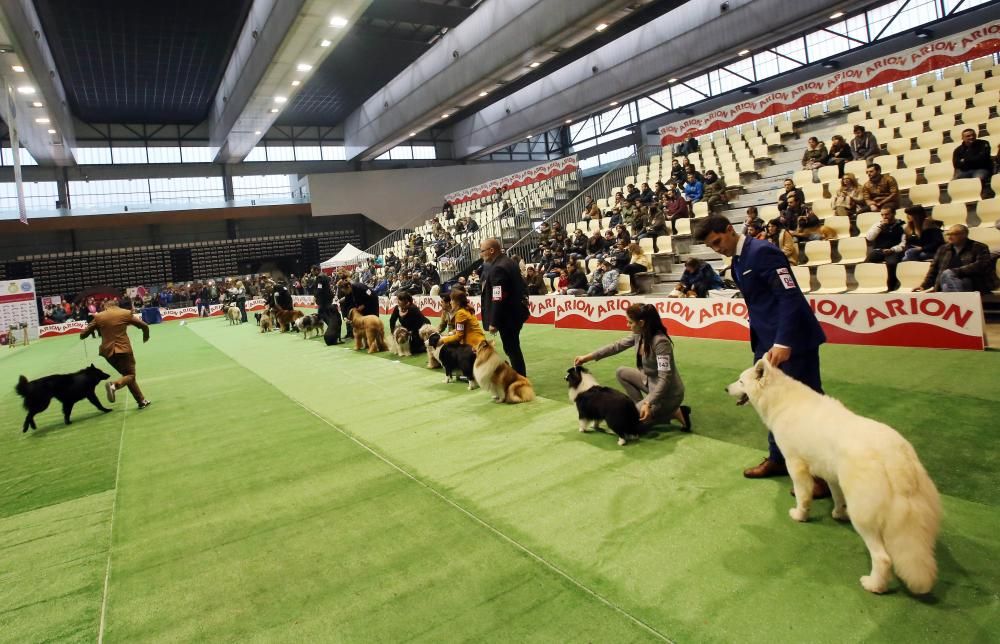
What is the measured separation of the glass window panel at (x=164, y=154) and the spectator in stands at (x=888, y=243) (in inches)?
1320

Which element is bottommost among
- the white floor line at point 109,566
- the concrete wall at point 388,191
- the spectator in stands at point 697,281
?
the white floor line at point 109,566

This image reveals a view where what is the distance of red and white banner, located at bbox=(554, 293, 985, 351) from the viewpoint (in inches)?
257

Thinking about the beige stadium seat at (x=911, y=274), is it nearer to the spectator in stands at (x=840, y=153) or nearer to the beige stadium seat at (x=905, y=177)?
the beige stadium seat at (x=905, y=177)

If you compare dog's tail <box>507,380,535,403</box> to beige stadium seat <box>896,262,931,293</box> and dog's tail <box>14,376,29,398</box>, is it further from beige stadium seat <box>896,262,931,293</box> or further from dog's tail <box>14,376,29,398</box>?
dog's tail <box>14,376,29,398</box>

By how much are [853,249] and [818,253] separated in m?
0.60

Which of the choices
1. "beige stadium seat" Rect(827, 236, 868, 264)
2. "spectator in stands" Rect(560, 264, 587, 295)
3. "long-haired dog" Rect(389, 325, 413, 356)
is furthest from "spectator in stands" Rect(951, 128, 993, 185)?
"long-haired dog" Rect(389, 325, 413, 356)

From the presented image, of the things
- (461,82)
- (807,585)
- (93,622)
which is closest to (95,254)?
(461,82)

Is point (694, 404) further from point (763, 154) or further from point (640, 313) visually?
point (763, 154)

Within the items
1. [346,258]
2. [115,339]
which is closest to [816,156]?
[115,339]

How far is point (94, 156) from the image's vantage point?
29.1 meters

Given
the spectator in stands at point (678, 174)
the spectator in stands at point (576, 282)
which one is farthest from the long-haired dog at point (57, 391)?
the spectator in stands at point (678, 174)

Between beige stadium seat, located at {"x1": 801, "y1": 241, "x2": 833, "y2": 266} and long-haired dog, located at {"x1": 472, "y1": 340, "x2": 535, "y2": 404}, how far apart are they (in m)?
6.51

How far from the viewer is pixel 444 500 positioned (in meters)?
3.90

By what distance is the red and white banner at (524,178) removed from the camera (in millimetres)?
23859
